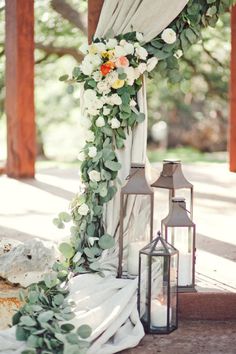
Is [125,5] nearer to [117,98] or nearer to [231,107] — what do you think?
[117,98]

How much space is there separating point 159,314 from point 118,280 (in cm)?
25

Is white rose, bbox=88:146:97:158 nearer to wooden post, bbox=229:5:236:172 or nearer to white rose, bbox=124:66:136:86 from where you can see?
white rose, bbox=124:66:136:86

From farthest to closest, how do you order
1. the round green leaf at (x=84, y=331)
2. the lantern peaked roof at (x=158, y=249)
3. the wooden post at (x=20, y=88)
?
the wooden post at (x=20, y=88) → the lantern peaked roof at (x=158, y=249) → the round green leaf at (x=84, y=331)

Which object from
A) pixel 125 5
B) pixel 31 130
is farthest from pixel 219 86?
pixel 125 5

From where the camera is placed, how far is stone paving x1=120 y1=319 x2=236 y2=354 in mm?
3184

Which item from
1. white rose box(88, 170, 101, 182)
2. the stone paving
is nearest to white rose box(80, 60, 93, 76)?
white rose box(88, 170, 101, 182)

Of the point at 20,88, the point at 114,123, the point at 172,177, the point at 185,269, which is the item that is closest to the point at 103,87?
the point at 114,123

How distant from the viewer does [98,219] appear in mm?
3660

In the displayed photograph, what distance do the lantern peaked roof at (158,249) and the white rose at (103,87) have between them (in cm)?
68

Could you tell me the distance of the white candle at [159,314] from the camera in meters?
3.37

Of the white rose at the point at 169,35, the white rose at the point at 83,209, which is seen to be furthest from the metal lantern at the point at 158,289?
the white rose at the point at 169,35

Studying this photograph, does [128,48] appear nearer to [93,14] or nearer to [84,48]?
[84,48]

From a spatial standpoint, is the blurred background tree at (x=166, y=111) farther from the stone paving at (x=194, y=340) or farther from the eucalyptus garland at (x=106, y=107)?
the stone paving at (x=194, y=340)

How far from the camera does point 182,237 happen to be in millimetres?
3629
